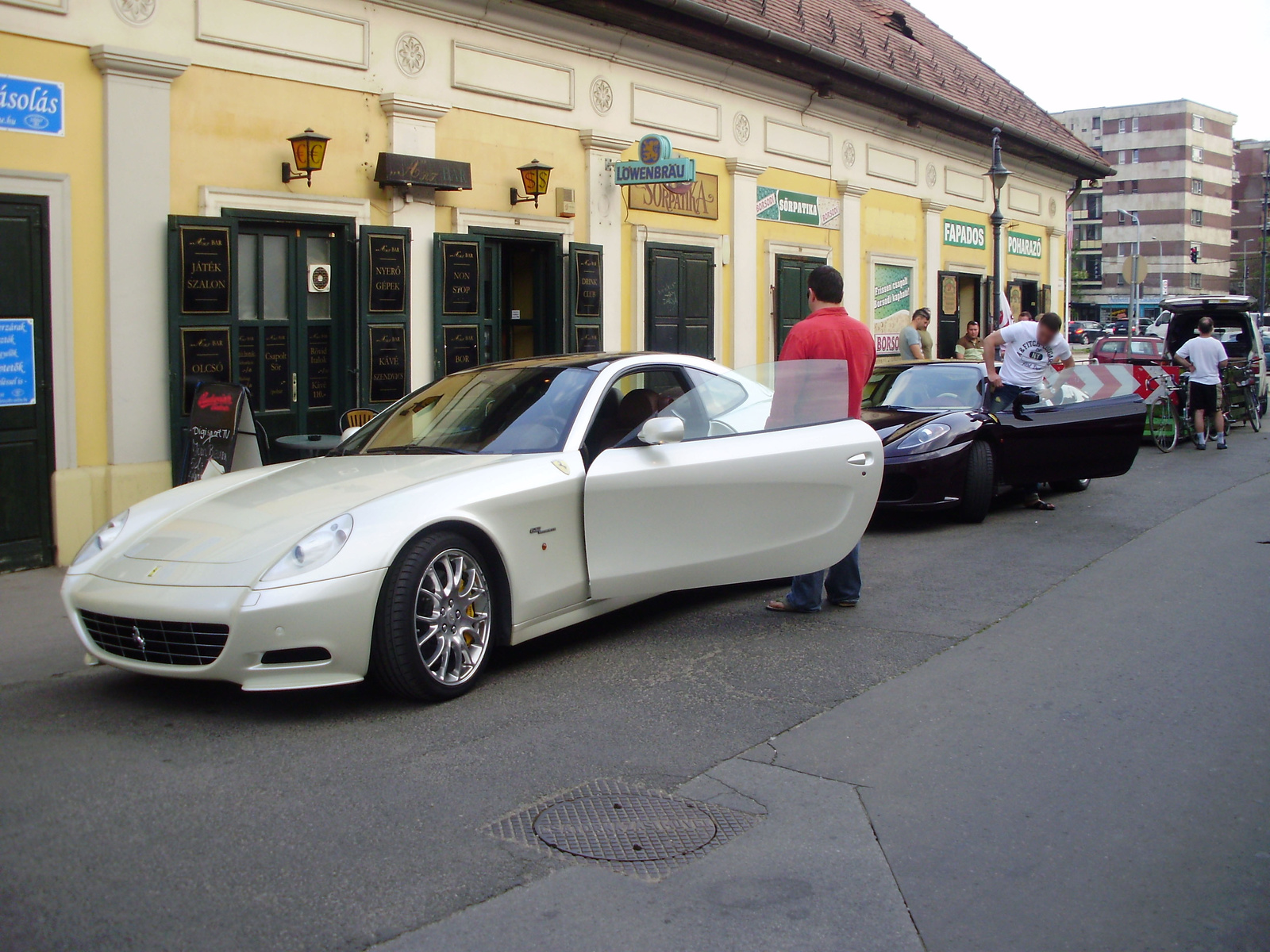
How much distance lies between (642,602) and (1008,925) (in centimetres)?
391

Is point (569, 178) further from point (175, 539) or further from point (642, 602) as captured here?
point (175, 539)

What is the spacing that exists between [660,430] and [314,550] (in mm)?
1764

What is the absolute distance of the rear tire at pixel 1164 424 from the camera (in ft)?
53.9

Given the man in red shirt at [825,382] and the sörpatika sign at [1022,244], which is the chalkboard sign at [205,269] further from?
the sörpatika sign at [1022,244]

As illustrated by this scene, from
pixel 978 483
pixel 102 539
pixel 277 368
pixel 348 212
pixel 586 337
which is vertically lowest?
pixel 978 483

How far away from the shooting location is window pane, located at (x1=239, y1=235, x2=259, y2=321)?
32.2ft

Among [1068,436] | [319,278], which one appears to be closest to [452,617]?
[319,278]

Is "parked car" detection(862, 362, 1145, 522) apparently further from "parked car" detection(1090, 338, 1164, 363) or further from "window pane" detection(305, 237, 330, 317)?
"parked car" detection(1090, 338, 1164, 363)

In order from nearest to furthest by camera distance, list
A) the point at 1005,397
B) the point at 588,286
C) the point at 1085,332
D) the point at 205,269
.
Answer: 1. the point at 205,269
2. the point at 1005,397
3. the point at 588,286
4. the point at 1085,332

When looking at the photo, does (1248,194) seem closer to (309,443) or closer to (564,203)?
(564,203)

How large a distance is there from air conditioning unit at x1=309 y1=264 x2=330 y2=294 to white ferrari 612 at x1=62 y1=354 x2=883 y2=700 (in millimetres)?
4191

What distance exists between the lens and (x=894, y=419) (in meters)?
9.95

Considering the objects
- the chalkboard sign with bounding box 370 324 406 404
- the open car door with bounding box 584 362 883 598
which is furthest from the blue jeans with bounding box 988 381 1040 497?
the chalkboard sign with bounding box 370 324 406 404

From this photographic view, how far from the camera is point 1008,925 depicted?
314 cm
